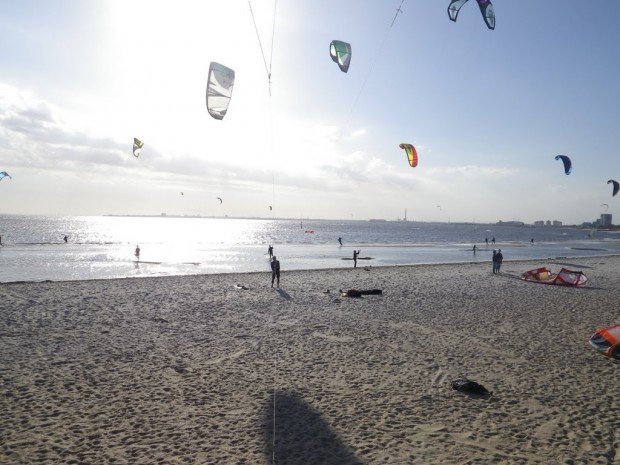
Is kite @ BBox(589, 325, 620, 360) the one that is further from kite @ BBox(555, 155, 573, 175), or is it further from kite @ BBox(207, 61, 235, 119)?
kite @ BBox(555, 155, 573, 175)

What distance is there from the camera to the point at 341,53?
1314cm

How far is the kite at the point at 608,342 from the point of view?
7.98m

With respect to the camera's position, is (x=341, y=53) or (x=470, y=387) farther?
(x=341, y=53)

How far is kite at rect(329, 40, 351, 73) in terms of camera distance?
12.9m

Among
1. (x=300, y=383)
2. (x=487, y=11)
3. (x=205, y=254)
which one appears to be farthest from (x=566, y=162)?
(x=205, y=254)

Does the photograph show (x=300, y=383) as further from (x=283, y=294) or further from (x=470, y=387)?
(x=283, y=294)

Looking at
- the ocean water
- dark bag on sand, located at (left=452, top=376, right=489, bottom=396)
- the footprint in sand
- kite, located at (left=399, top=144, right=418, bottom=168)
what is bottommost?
the ocean water

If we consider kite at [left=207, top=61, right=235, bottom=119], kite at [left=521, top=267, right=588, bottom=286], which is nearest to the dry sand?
kite at [left=521, top=267, right=588, bottom=286]

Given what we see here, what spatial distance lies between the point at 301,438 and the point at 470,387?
2.96 meters

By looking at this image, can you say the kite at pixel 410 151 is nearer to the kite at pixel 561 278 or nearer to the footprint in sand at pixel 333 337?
the kite at pixel 561 278

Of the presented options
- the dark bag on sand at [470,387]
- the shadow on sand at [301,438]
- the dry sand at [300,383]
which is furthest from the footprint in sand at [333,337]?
the shadow on sand at [301,438]

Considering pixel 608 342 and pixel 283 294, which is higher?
pixel 608 342

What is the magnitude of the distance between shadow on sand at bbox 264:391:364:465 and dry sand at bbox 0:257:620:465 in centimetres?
2

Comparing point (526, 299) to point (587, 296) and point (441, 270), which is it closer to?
point (587, 296)
